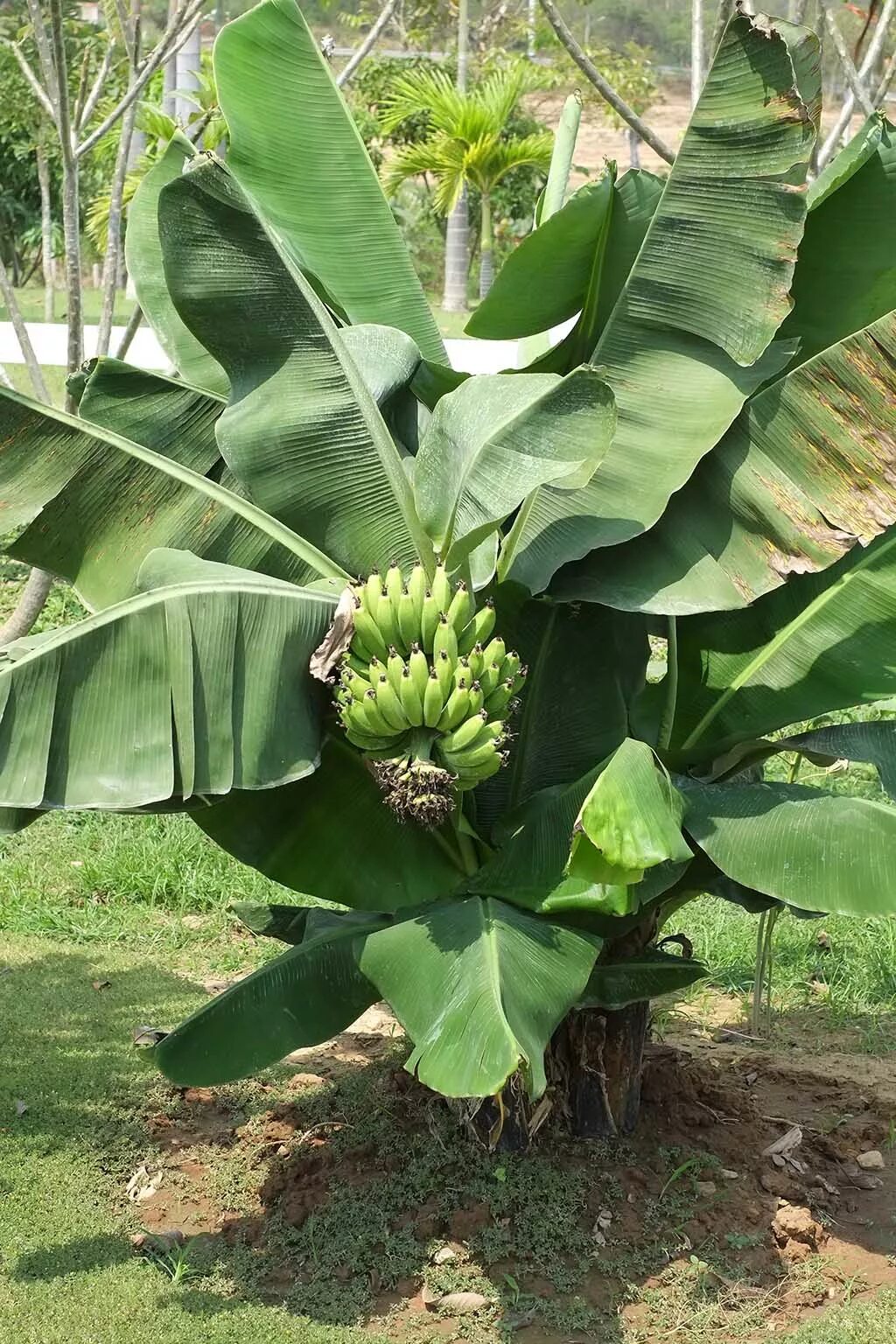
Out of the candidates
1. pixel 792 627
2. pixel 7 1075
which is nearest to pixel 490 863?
pixel 792 627

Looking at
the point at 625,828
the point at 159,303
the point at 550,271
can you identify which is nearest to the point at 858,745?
the point at 625,828

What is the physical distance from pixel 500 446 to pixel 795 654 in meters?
1.15

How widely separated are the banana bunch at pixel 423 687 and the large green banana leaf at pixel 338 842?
574 mm

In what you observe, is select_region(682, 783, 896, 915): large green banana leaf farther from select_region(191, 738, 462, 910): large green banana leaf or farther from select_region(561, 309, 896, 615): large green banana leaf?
select_region(191, 738, 462, 910): large green banana leaf

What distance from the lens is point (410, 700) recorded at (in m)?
3.48

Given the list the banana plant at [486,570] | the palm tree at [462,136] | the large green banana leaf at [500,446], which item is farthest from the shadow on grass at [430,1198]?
the palm tree at [462,136]

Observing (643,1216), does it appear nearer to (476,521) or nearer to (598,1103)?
(598,1103)

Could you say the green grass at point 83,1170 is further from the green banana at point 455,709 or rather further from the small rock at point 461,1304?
the green banana at point 455,709

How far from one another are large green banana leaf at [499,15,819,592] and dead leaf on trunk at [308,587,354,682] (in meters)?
0.63

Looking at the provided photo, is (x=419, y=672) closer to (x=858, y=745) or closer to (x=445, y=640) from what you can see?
(x=445, y=640)

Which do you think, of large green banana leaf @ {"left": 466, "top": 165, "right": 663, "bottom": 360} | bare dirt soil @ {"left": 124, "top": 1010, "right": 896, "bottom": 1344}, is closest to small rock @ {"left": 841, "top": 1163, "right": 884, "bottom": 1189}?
bare dirt soil @ {"left": 124, "top": 1010, "right": 896, "bottom": 1344}

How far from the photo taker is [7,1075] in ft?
17.3

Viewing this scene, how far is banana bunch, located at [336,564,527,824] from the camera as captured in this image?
11.5ft

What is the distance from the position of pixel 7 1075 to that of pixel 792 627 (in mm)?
3248
